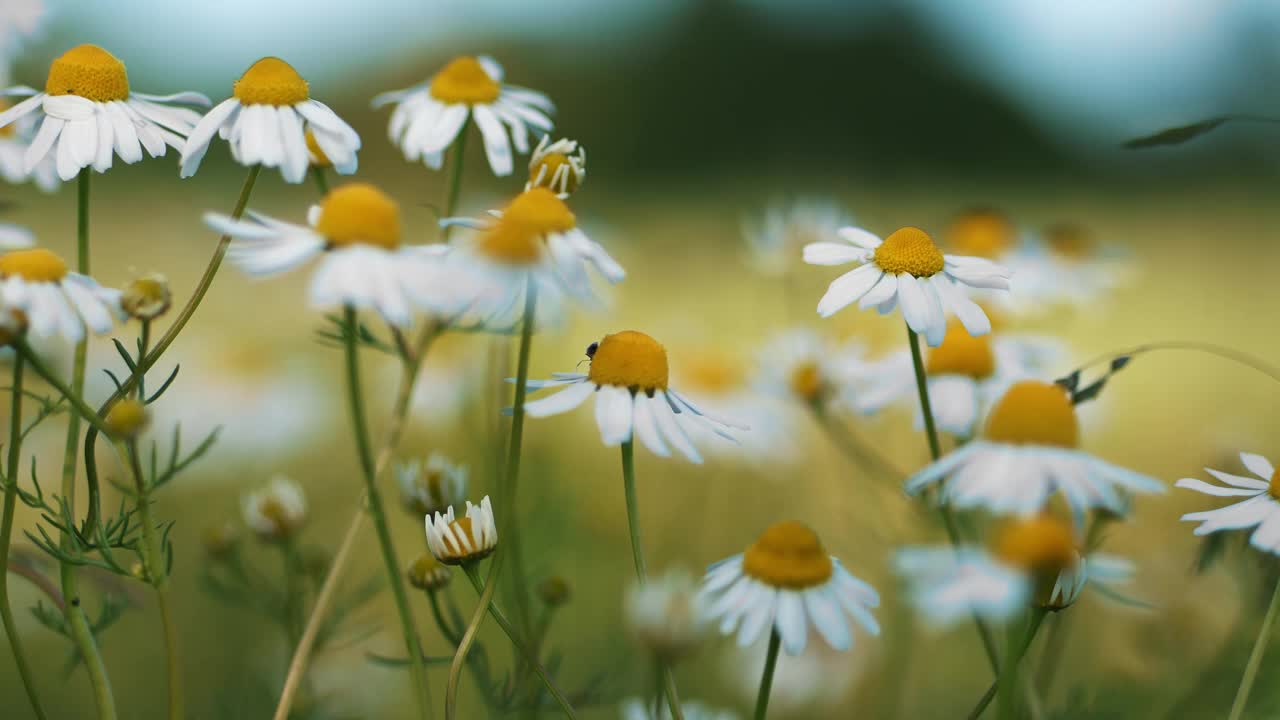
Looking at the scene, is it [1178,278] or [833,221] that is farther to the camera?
[1178,278]

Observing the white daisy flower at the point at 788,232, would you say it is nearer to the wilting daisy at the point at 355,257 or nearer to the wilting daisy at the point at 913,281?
the wilting daisy at the point at 913,281

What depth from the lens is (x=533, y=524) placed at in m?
1.25

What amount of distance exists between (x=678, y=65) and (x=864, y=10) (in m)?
2.14

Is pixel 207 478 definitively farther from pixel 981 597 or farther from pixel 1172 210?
pixel 1172 210

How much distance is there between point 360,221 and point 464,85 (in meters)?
0.30

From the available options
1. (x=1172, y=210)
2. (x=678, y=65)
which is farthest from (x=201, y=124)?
(x=678, y=65)

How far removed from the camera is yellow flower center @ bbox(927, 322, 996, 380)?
3.07 feet

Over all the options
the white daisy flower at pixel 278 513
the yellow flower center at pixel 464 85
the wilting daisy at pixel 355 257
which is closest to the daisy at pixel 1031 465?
the wilting daisy at pixel 355 257

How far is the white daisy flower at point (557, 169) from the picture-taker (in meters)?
0.60

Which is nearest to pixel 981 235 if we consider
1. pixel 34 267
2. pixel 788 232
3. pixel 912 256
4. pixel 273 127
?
pixel 788 232

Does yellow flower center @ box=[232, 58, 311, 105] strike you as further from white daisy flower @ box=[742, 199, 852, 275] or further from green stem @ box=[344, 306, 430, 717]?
white daisy flower @ box=[742, 199, 852, 275]

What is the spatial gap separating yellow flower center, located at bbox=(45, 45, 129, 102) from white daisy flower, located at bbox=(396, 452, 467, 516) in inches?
11.5

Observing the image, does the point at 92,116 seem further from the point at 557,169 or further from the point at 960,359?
the point at 960,359

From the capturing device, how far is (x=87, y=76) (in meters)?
0.64
